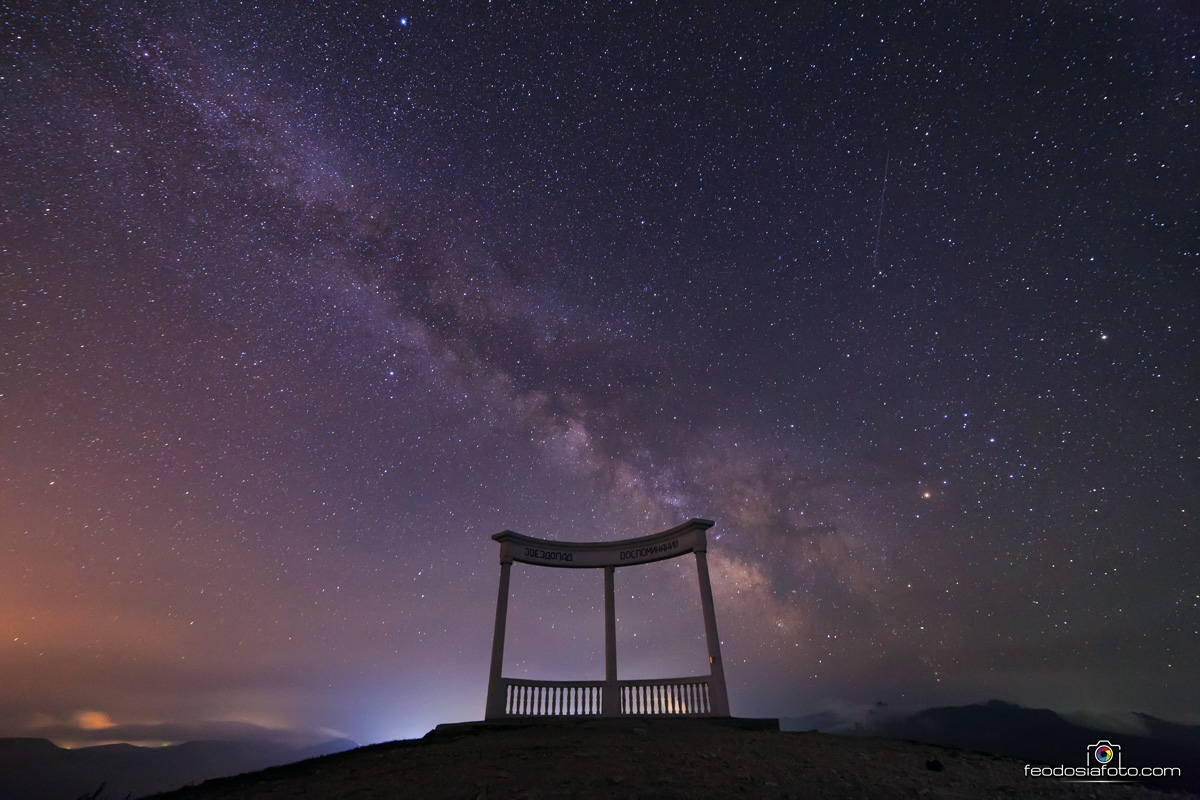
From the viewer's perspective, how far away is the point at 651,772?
8367 mm

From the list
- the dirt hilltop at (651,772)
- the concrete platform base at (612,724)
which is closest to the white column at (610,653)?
the concrete platform base at (612,724)

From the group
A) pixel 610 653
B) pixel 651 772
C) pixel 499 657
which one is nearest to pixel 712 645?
pixel 610 653

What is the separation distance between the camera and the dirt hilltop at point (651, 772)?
7750 millimetres

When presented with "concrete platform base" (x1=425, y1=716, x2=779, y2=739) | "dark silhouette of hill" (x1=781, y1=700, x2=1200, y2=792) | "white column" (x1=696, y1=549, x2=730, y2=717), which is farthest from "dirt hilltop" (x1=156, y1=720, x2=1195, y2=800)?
"dark silhouette of hill" (x1=781, y1=700, x2=1200, y2=792)

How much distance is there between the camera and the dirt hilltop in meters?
Answer: 7.75

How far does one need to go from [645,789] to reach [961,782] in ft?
17.8

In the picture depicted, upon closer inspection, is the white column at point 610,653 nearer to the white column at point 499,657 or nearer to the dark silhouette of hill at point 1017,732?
the white column at point 499,657

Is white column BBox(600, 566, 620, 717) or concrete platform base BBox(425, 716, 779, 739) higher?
white column BBox(600, 566, 620, 717)

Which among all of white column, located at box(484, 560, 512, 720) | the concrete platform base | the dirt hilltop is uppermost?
white column, located at box(484, 560, 512, 720)

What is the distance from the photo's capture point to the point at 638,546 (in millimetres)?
17172

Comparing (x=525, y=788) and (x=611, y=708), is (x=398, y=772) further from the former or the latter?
(x=611, y=708)

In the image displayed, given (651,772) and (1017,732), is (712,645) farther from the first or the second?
(1017,732)

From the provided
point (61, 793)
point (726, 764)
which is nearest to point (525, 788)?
point (726, 764)

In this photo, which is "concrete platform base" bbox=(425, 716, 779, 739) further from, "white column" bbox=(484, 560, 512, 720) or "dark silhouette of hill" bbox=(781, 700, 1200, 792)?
"dark silhouette of hill" bbox=(781, 700, 1200, 792)
